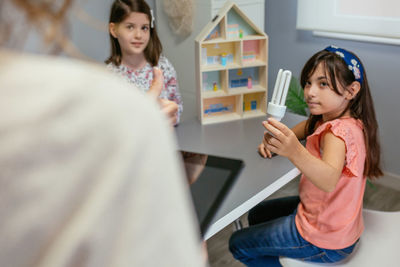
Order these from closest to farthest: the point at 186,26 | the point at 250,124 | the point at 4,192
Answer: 1. the point at 4,192
2. the point at 250,124
3. the point at 186,26

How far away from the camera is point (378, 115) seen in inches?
101

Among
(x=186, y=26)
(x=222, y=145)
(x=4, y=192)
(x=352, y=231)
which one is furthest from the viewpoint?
(x=186, y=26)

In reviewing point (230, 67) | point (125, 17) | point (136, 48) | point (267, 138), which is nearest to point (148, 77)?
point (136, 48)

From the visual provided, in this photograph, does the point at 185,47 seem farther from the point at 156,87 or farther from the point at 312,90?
the point at 156,87

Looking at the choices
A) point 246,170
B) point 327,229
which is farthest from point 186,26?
point 327,229

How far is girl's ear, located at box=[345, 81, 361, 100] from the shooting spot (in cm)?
132

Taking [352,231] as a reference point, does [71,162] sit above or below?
above

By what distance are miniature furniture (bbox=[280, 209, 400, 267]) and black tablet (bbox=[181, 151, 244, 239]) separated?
0.70 meters

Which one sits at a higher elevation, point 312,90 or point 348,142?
point 312,90

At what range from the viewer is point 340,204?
1277 millimetres

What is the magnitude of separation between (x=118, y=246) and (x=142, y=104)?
0.08m

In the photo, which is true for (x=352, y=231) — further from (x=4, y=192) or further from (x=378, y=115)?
(x=378, y=115)

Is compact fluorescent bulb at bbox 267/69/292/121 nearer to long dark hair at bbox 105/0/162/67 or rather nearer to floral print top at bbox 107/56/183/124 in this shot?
floral print top at bbox 107/56/183/124

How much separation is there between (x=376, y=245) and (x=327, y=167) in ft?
0.98
